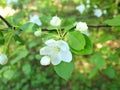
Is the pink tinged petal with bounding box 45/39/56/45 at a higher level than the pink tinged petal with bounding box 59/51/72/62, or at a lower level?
higher

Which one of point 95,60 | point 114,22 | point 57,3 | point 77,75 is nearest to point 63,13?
point 57,3

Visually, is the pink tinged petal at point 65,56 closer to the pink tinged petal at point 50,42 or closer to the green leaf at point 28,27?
the pink tinged petal at point 50,42

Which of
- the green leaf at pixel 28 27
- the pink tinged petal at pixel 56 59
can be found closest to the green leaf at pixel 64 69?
the pink tinged petal at pixel 56 59

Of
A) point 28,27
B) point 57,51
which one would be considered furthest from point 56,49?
point 28,27

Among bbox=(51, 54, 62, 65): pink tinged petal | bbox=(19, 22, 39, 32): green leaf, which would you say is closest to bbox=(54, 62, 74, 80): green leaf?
bbox=(51, 54, 62, 65): pink tinged petal

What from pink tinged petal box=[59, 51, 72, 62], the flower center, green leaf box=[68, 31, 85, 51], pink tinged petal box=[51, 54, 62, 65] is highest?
green leaf box=[68, 31, 85, 51]

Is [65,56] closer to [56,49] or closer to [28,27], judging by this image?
[56,49]

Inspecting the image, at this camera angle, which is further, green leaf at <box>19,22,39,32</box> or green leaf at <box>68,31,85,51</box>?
green leaf at <box>19,22,39,32</box>

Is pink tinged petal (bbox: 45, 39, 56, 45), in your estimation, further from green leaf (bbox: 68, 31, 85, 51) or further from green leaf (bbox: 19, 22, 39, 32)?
green leaf (bbox: 19, 22, 39, 32)
